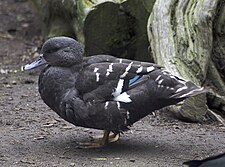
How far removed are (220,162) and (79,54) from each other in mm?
1721

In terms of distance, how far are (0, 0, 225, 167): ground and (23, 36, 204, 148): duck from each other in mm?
265

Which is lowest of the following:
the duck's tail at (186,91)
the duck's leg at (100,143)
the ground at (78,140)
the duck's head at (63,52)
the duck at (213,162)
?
the ground at (78,140)

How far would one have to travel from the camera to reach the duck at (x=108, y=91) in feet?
16.0

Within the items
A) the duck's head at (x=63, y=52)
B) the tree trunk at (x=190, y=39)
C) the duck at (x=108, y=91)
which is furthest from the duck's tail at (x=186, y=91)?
the tree trunk at (x=190, y=39)

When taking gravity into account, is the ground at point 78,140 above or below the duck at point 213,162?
below

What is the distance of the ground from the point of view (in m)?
4.89

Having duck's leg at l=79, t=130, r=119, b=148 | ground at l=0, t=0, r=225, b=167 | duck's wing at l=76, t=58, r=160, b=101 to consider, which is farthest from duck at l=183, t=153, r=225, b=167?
duck's leg at l=79, t=130, r=119, b=148

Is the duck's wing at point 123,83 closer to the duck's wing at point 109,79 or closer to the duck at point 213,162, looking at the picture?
the duck's wing at point 109,79

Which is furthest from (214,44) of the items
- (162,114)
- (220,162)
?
(220,162)

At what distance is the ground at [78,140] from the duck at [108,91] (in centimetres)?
26

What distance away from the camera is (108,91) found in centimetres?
491

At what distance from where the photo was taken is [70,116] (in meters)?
4.91

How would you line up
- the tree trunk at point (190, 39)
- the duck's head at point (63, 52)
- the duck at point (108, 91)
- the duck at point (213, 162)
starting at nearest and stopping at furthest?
the duck at point (213, 162) < the duck at point (108, 91) < the duck's head at point (63, 52) < the tree trunk at point (190, 39)

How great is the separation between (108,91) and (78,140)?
2.28 feet
